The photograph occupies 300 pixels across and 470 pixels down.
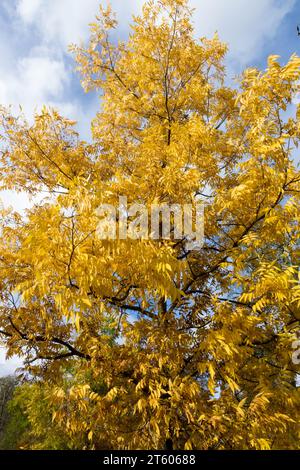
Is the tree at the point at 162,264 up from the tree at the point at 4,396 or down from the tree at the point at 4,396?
up

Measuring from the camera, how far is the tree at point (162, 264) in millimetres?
3057

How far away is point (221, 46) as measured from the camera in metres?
6.13

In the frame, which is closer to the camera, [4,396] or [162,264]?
[162,264]

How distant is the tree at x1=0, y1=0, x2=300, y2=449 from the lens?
3.06m

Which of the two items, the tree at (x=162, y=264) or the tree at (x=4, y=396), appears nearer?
the tree at (x=162, y=264)

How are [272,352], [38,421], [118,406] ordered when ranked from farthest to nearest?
1. [38,421]
2. [272,352]
3. [118,406]

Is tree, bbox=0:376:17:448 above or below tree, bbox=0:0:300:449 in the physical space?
below

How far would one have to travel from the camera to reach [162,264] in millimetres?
2818

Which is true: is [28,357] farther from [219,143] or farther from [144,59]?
[144,59]

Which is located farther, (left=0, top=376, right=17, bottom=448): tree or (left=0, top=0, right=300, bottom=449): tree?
(left=0, top=376, right=17, bottom=448): tree

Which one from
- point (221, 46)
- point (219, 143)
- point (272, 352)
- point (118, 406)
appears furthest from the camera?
point (221, 46)

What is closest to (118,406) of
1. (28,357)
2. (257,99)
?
(28,357)

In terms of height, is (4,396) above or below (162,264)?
below
